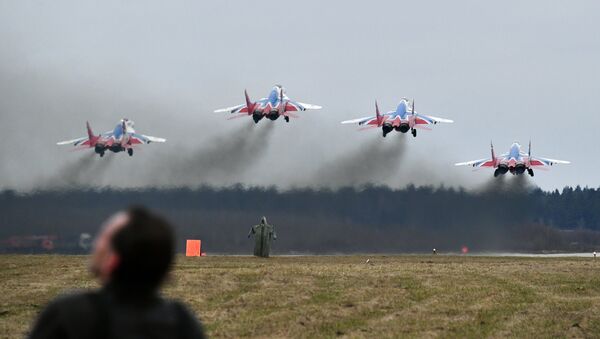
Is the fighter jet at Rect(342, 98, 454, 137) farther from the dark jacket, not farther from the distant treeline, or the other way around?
the dark jacket

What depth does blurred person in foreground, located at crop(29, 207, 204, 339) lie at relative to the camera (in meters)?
6.19

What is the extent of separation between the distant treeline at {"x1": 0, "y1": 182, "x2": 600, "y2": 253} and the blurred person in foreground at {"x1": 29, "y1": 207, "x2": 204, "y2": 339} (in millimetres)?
95917

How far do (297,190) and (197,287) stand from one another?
70.8 m

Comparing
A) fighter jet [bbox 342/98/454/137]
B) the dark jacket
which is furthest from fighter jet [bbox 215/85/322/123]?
the dark jacket

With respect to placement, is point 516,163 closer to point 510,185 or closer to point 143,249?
point 510,185

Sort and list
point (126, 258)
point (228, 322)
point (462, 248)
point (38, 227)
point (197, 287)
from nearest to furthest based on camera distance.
→ point (126, 258)
point (228, 322)
point (197, 287)
point (38, 227)
point (462, 248)

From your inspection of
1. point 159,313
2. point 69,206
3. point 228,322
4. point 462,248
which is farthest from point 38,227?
point 159,313

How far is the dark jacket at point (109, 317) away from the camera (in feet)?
20.3

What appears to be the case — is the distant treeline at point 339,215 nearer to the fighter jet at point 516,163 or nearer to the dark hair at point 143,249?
the fighter jet at point 516,163

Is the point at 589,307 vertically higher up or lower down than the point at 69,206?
lower down

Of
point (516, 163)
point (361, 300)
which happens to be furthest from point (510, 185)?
point (361, 300)

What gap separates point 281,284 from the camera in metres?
43.6

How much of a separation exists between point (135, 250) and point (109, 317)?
1.40ft

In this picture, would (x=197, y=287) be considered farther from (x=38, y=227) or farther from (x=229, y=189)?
(x=229, y=189)
